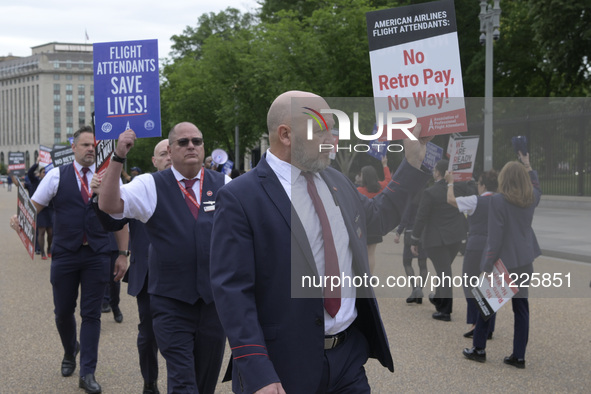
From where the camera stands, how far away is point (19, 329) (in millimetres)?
7555

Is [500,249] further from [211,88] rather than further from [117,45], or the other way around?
[211,88]

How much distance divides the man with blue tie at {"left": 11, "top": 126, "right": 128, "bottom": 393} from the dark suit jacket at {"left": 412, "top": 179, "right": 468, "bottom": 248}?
3605 mm

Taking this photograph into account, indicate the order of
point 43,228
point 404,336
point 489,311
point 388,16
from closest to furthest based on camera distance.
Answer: point 388,16, point 489,311, point 404,336, point 43,228

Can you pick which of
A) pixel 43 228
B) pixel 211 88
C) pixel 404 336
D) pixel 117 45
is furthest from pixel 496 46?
pixel 117 45

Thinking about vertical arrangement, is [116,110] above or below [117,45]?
below

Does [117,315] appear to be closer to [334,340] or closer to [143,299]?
[143,299]

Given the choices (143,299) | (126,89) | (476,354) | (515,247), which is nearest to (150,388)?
(143,299)

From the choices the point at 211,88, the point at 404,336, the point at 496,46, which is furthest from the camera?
the point at 211,88

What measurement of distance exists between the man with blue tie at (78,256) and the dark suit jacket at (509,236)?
307 cm

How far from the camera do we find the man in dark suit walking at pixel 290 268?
2.72m

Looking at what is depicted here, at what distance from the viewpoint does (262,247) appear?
9.15 ft

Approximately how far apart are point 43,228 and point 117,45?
952cm

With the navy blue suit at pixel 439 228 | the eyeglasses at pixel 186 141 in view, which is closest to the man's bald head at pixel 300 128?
the eyeglasses at pixel 186 141

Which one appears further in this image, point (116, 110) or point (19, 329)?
point (19, 329)
